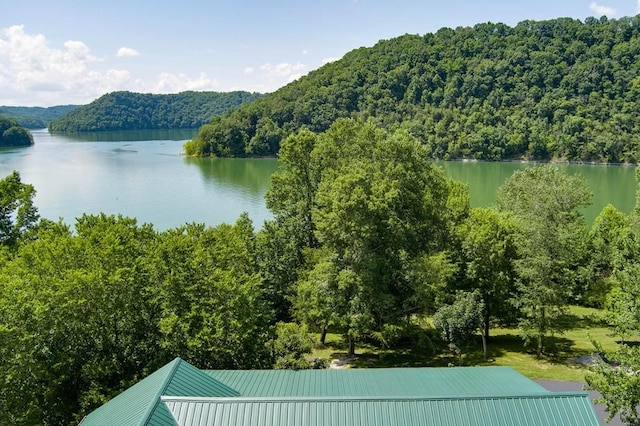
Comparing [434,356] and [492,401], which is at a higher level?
[492,401]

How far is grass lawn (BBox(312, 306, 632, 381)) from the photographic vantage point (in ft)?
67.4

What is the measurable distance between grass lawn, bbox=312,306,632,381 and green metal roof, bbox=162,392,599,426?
30.9ft

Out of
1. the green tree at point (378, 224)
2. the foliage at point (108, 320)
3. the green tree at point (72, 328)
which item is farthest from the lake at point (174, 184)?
the foliage at point (108, 320)

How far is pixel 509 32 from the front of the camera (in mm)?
149875

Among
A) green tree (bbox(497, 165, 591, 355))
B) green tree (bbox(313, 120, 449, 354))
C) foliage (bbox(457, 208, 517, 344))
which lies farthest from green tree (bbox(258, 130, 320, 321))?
green tree (bbox(497, 165, 591, 355))

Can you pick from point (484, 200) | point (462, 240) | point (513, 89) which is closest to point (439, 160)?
point (513, 89)

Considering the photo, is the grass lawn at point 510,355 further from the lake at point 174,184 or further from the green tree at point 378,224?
the lake at point 174,184

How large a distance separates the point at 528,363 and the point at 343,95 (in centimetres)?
12200

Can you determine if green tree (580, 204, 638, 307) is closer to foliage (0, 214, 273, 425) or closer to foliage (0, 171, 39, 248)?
foliage (0, 214, 273, 425)

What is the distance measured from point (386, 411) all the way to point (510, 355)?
538 inches

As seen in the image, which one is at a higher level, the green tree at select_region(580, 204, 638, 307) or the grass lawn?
the green tree at select_region(580, 204, 638, 307)

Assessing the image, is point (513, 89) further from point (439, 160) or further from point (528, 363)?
point (528, 363)

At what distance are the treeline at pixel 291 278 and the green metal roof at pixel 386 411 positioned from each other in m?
3.76

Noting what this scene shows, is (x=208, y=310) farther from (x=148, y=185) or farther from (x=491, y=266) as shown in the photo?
(x=148, y=185)
